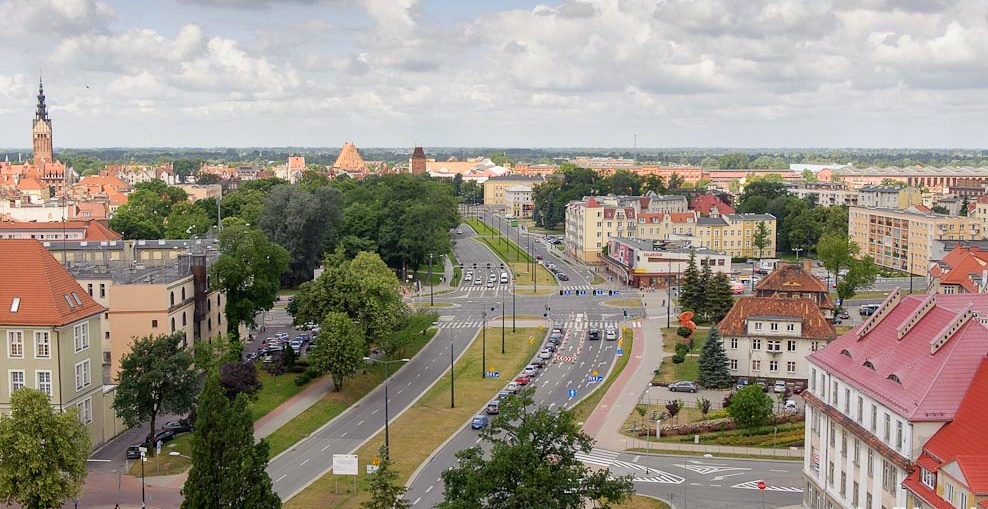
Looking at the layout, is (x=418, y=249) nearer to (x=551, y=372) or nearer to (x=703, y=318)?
(x=703, y=318)

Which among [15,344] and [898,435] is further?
[15,344]

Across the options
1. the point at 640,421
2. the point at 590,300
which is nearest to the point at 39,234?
the point at 590,300

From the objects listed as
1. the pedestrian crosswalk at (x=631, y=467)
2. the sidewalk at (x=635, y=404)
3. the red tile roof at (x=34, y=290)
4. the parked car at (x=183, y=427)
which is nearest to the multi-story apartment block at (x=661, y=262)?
the sidewalk at (x=635, y=404)

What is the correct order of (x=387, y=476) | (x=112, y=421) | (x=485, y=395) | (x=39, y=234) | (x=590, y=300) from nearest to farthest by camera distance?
(x=387, y=476) < (x=112, y=421) < (x=485, y=395) < (x=590, y=300) < (x=39, y=234)

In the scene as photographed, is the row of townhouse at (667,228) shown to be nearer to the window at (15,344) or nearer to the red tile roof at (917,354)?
the red tile roof at (917,354)

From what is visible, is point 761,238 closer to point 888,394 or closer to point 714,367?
point 714,367

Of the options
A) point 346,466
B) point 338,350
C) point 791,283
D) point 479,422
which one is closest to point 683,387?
point 479,422
